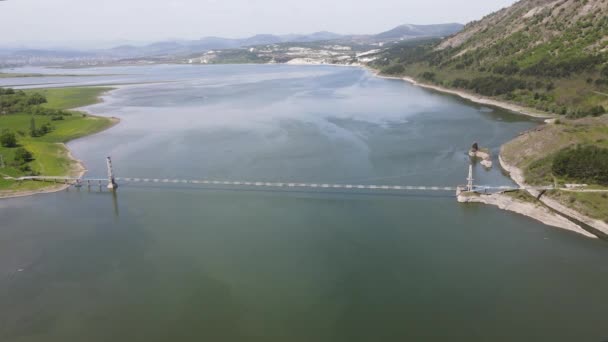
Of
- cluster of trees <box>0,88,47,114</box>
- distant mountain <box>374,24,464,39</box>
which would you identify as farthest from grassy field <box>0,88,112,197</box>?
distant mountain <box>374,24,464,39</box>

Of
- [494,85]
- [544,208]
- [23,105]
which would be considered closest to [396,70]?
[494,85]

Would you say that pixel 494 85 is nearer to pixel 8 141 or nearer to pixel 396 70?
pixel 396 70

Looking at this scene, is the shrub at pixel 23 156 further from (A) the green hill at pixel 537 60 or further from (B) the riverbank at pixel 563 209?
(A) the green hill at pixel 537 60

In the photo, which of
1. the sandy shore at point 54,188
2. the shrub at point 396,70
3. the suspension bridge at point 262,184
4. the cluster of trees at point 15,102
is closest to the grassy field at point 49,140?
the sandy shore at point 54,188

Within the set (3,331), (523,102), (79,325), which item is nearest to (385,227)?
(79,325)

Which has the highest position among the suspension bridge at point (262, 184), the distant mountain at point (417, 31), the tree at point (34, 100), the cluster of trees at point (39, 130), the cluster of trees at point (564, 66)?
the distant mountain at point (417, 31)

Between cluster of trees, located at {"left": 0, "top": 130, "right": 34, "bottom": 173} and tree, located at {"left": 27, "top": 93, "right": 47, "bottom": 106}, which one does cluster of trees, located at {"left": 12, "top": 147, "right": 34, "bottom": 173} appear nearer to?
cluster of trees, located at {"left": 0, "top": 130, "right": 34, "bottom": 173}

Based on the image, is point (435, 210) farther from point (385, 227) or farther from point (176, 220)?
point (176, 220)
